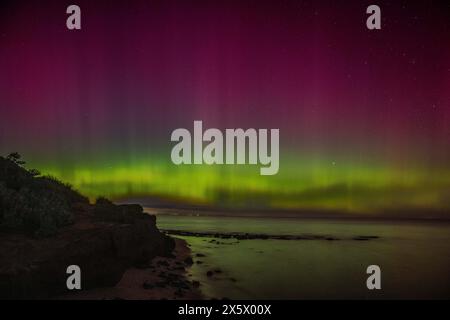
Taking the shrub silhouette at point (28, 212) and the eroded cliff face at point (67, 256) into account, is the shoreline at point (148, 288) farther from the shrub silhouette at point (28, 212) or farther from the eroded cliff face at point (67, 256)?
the shrub silhouette at point (28, 212)

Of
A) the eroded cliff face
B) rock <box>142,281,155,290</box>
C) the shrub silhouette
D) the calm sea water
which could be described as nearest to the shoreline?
rock <box>142,281,155,290</box>

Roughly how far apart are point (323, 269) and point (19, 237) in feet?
72.3

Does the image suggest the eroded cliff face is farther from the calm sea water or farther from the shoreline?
the calm sea water

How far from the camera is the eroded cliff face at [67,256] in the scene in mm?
11008

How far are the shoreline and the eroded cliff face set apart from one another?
0.42 m

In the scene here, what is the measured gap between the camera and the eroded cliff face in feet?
36.1

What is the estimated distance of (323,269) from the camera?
27953 millimetres

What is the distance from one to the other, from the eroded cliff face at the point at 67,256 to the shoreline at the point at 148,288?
416mm

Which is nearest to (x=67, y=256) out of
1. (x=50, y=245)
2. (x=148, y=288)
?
(x=50, y=245)

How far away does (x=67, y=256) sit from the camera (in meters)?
12.4

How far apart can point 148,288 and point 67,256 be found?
4.21 metres

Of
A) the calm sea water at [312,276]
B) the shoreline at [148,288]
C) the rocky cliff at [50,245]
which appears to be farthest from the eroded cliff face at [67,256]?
the calm sea water at [312,276]

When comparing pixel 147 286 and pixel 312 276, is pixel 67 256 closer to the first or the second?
pixel 147 286
